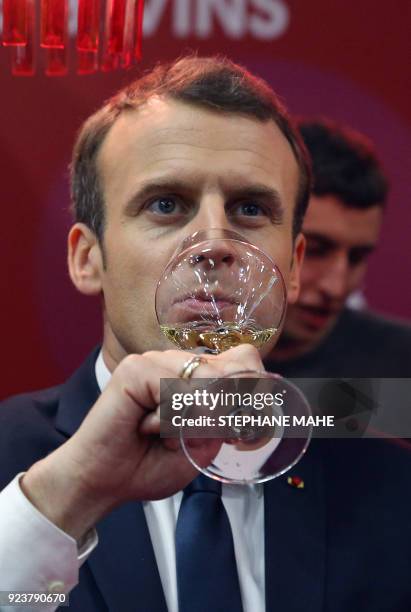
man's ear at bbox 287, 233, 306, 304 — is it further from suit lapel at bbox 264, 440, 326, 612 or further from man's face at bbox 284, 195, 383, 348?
man's face at bbox 284, 195, 383, 348

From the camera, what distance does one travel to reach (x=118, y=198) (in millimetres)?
2391

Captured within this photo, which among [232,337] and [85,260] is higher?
[232,337]

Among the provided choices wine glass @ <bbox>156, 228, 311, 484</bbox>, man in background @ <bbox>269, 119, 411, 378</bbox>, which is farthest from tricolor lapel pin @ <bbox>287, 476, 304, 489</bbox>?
man in background @ <bbox>269, 119, 411, 378</bbox>

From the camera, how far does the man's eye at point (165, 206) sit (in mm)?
2307

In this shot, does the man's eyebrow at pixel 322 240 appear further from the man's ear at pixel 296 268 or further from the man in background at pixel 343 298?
the man's ear at pixel 296 268

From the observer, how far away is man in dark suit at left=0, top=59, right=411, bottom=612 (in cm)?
215

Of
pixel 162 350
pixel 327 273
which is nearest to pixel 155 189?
pixel 162 350

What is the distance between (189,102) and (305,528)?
3.07 feet

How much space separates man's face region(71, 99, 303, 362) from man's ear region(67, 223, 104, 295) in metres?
0.07

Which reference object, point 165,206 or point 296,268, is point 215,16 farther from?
point 165,206

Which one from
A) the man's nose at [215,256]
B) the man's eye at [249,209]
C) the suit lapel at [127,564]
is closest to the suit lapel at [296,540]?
the suit lapel at [127,564]

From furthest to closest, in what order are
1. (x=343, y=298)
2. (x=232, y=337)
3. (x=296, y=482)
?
(x=343, y=298) < (x=296, y=482) < (x=232, y=337)

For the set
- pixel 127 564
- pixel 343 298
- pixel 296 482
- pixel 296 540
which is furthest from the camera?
pixel 343 298

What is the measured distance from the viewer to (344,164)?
11.1 feet
